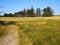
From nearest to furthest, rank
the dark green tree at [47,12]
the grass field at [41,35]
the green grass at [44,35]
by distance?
the green grass at [44,35]
the grass field at [41,35]
the dark green tree at [47,12]

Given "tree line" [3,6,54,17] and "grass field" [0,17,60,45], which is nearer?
"grass field" [0,17,60,45]

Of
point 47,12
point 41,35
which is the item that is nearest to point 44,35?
point 41,35

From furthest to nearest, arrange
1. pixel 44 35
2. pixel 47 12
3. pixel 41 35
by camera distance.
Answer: pixel 47 12, pixel 41 35, pixel 44 35

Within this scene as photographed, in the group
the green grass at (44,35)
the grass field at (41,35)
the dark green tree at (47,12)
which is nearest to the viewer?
the green grass at (44,35)

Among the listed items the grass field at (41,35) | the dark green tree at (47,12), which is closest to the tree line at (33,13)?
the dark green tree at (47,12)

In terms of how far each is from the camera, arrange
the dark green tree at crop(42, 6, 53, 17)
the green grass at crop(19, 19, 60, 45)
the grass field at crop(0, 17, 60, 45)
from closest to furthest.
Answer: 1. the green grass at crop(19, 19, 60, 45)
2. the grass field at crop(0, 17, 60, 45)
3. the dark green tree at crop(42, 6, 53, 17)

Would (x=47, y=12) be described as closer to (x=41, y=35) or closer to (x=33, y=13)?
(x=33, y=13)

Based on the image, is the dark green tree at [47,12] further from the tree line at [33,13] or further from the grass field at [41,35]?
the grass field at [41,35]

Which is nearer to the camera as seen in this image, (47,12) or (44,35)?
(44,35)

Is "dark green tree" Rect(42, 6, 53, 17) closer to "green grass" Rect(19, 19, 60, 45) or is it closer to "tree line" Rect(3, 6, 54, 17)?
"tree line" Rect(3, 6, 54, 17)

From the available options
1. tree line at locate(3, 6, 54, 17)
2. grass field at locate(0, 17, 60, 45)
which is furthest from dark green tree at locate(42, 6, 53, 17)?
grass field at locate(0, 17, 60, 45)

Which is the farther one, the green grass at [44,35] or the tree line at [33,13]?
the tree line at [33,13]

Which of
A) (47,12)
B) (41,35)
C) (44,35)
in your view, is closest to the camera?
(44,35)

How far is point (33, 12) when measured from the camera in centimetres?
8675
